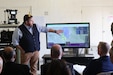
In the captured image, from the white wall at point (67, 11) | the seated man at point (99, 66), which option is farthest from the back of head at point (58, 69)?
the white wall at point (67, 11)

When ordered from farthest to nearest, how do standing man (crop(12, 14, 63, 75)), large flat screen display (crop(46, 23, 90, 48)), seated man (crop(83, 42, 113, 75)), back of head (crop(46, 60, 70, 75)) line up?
large flat screen display (crop(46, 23, 90, 48))
standing man (crop(12, 14, 63, 75))
seated man (crop(83, 42, 113, 75))
back of head (crop(46, 60, 70, 75))

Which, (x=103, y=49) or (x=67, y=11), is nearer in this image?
(x=103, y=49)

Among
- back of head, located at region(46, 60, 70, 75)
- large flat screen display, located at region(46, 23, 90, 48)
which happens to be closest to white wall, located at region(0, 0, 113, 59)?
large flat screen display, located at region(46, 23, 90, 48)


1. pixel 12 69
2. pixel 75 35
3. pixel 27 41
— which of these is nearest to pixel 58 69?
pixel 12 69

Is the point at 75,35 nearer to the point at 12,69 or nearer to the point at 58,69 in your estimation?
the point at 12,69

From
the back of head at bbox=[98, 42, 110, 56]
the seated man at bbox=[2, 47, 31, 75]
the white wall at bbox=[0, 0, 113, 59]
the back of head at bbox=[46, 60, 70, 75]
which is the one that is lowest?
→ the seated man at bbox=[2, 47, 31, 75]

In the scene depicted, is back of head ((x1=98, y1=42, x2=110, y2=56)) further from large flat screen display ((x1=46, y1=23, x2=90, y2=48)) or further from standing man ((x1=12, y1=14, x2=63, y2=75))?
standing man ((x1=12, y1=14, x2=63, y2=75))

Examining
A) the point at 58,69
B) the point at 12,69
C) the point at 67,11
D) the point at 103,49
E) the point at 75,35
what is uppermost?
the point at 67,11

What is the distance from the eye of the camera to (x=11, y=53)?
10.3ft

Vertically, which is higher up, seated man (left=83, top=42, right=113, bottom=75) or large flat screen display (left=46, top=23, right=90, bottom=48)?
large flat screen display (left=46, top=23, right=90, bottom=48)

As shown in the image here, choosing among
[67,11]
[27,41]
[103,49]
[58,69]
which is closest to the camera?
[58,69]

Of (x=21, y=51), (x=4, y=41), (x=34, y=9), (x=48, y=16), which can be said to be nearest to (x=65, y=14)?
(x=48, y=16)

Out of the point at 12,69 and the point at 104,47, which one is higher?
the point at 104,47

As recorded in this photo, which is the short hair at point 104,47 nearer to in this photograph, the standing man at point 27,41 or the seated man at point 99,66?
the seated man at point 99,66
